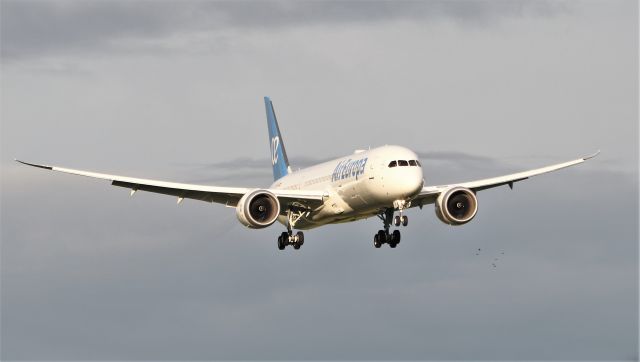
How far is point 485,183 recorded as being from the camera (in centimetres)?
7556

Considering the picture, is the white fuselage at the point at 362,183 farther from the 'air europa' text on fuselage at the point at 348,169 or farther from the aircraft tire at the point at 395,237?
the aircraft tire at the point at 395,237

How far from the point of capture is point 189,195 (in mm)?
73500

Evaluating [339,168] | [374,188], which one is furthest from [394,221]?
[339,168]

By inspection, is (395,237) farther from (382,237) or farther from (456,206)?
(456,206)

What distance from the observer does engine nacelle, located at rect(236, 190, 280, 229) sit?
226 feet

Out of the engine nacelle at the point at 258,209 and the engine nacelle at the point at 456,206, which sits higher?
the engine nacelle at the point at 456,206

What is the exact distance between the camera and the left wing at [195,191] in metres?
69.8

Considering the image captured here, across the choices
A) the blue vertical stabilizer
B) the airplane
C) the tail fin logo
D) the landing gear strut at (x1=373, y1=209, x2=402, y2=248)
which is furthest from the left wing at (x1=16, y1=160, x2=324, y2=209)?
the tail fin logo

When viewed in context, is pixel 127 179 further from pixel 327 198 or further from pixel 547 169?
pixel 547 169

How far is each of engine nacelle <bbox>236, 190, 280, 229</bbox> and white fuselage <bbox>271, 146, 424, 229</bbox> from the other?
2.98 m

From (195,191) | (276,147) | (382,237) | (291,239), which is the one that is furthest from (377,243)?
(276,147)

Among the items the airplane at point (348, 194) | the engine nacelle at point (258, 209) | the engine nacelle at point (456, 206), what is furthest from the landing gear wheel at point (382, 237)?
the engine nacelle at point (258, 209)

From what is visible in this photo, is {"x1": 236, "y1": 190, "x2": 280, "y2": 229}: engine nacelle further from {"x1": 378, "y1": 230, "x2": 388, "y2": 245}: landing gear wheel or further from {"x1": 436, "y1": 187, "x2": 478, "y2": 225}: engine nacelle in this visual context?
{"x1": 436, "y1": 187, "x2": 478, "y2": 225}: engine nacelle

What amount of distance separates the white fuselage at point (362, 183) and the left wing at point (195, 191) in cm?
78
